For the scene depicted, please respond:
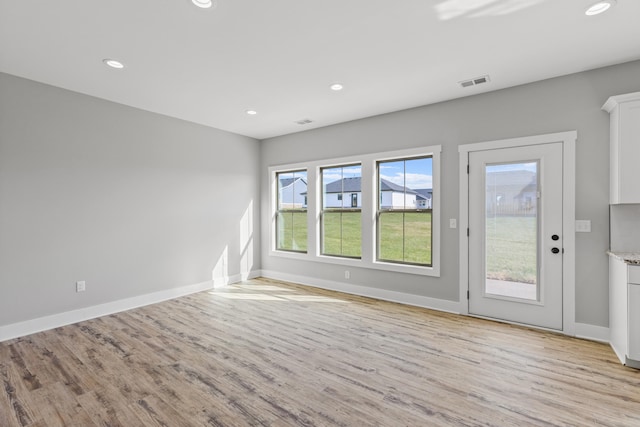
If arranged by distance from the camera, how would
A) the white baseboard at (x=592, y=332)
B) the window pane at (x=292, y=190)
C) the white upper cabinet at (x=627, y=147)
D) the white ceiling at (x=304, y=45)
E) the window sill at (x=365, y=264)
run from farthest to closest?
1. the window pane at (x=292, y=190)
2. the window sill at (x=365, y=264)
3. the white baseboard at (x=592, y=332)
4. the white upper cabinet at (x=627, y=147)
5. the white ceiling at (x=304, y=45)

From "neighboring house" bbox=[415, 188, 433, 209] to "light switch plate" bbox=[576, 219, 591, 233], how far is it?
158 centimetres

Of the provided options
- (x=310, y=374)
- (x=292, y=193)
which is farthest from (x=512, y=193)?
(x=292, y=193)

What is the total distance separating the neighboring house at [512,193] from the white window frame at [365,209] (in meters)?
0.64

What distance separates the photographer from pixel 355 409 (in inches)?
81.1

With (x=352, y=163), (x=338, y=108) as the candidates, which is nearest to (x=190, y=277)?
(x=352, y=163)

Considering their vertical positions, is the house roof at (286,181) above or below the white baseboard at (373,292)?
above

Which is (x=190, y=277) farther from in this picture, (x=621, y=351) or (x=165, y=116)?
(x=621, y=351)

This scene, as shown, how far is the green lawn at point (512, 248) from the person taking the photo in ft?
11.3

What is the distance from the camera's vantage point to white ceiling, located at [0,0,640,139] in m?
2.22

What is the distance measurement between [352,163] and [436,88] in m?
1.75

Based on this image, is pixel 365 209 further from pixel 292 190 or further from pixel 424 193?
pixel 292 190

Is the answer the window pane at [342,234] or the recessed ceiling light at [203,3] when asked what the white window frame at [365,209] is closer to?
the window pane at [342,234]

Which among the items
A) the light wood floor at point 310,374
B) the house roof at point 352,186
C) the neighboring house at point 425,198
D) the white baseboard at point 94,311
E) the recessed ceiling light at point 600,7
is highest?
the recessed ceiling light at point 600,7

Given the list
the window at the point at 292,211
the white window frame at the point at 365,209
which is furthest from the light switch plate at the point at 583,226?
the window at the point at 292,211
